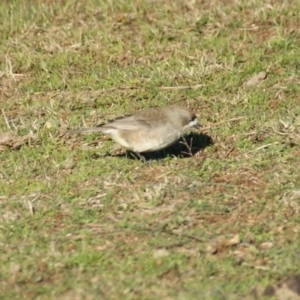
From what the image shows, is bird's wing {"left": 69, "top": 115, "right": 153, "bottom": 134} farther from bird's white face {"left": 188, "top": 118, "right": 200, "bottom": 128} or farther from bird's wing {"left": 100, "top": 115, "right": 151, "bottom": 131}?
Answer: bird's white face {"left": 188, "top": 118, "right": 200, "bottom": 128}

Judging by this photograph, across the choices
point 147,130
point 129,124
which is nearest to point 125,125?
point 129,124

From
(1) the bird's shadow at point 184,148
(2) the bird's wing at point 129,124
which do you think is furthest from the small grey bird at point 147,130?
(1) the bird's shadow at point 184,148

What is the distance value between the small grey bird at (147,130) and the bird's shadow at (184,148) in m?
0.13

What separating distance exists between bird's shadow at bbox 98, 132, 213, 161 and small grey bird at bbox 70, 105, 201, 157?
0.13 m

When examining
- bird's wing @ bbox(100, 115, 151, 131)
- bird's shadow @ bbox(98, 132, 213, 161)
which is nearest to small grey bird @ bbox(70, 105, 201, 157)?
bird's wing @ bbox(100, 115, 151, 131)

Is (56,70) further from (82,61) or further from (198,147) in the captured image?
(198,147)

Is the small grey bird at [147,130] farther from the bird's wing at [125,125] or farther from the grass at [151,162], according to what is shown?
the grass at [151,162]

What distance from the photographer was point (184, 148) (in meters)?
9.27

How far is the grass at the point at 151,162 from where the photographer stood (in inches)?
273

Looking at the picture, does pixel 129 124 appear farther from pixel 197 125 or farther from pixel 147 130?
pixel 197 125

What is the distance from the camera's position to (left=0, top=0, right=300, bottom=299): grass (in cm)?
693

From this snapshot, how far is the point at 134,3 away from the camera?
12344 mm

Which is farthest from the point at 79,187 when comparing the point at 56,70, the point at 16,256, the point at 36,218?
the point at 56,70

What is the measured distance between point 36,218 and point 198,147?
2004mm
